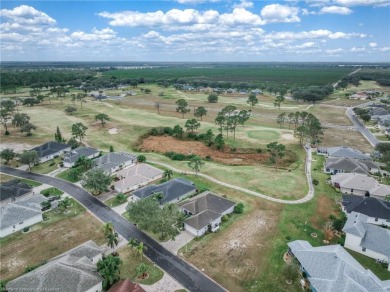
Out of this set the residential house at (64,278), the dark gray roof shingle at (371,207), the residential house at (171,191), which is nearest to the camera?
the residential house at (64,278)

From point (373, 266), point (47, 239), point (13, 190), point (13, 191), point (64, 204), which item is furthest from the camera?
point (13, 190)

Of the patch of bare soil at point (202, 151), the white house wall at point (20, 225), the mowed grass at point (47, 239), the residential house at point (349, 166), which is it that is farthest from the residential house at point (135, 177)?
the residential house at point (349, 166)

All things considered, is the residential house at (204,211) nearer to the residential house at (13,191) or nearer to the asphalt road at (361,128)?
the residential house at (13,191)

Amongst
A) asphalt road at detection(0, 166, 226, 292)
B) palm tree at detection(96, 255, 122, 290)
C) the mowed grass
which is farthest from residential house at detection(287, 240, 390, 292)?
the mowed grass

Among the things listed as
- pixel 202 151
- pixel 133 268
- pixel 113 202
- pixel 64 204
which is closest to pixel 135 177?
pixel 113 202

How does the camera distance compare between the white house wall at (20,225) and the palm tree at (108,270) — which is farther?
the white house wall at (20,225)

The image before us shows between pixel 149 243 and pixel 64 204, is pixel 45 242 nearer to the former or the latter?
pixel 64 204

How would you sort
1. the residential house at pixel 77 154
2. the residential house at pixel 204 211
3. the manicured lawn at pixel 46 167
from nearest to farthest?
the residential house at pixel 204 211 → the manicured lawn at pixel 46 167 → the residential house at pixel 77 154
